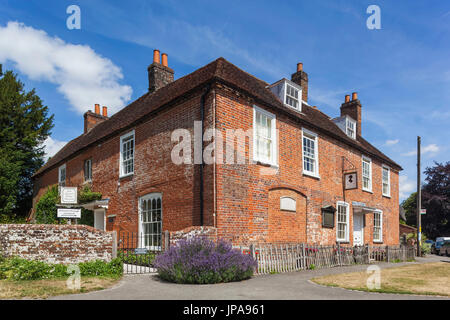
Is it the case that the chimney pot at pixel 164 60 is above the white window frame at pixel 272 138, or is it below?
above

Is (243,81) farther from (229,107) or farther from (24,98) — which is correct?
(24,98)

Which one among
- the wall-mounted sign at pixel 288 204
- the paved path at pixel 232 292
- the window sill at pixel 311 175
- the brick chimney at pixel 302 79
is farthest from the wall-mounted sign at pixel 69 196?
the brick chimney at pixel 302 79

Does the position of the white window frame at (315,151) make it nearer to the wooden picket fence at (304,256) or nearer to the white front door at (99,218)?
the wooden picket fence at (304,256)

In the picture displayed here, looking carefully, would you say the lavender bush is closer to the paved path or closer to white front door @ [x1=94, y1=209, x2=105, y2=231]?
the paved path

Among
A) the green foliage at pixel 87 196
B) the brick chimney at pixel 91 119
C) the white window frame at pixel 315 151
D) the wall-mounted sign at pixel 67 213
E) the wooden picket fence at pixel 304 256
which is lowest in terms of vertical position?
the wooden picket fence at pixel 304 256

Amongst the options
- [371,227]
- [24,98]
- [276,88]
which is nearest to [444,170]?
[371,227]

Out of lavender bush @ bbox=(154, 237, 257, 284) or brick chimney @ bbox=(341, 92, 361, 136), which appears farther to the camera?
brick chimney @ bbox=(341, 92, 361, 136)

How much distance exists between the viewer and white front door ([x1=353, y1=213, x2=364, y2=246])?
1969cm

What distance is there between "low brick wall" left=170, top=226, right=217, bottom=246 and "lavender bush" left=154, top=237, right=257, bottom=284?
0.69m

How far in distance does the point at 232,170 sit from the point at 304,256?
12.9ft

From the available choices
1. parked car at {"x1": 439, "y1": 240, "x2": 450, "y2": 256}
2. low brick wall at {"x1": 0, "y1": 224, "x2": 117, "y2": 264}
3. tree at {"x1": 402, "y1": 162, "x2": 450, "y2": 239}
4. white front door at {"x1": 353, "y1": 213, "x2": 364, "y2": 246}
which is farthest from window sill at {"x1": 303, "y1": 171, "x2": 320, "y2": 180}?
tree at {"x1": 402, "y1": 162, "x2": 450, "y2": 239}

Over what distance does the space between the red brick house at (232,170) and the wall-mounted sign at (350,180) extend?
0.16 ft

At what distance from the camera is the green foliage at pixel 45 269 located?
900cm

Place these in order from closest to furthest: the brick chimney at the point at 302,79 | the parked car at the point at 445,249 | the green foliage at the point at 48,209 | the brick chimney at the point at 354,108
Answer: the brick chimney at the point at 302,79 → the green foliage at the point at 48,209 → the brick chimney at the point at 354,108 → the parked car at the point at 445,249
